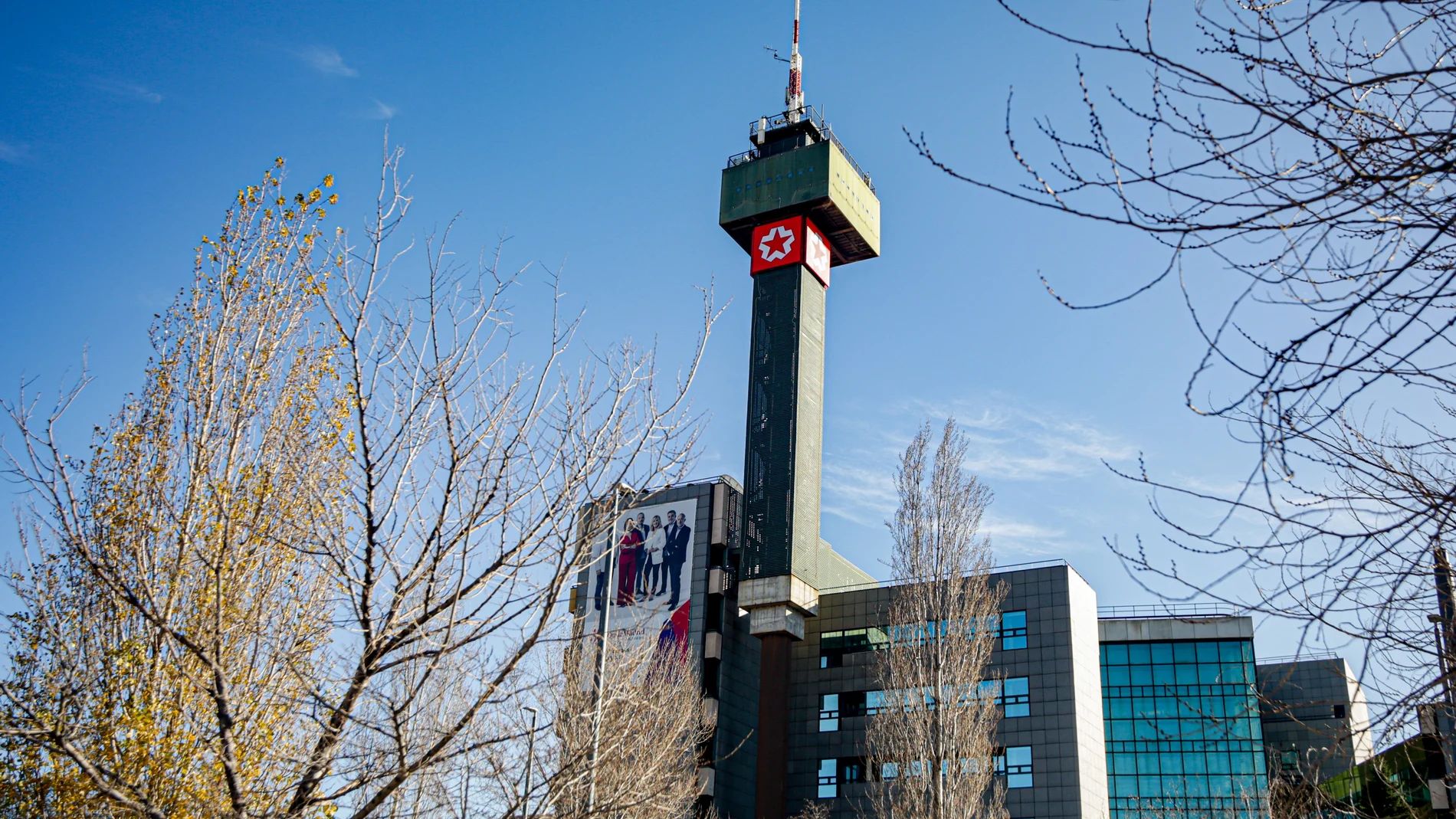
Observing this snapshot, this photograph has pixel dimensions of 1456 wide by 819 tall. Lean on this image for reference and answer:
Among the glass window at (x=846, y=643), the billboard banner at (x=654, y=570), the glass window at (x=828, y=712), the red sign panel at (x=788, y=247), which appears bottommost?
the glass window at (x=828, y=712)

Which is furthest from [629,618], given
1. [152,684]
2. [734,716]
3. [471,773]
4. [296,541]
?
[296,541]

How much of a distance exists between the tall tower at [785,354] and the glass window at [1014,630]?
676 cm

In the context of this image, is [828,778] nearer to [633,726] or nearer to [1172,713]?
[633,726]

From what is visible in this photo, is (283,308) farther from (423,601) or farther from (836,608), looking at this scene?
(836,608)

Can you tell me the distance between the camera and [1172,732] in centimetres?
5112

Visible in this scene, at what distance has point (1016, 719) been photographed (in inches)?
1368

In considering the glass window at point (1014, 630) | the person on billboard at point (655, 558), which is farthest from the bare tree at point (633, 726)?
the glass window at point (1014, 630)

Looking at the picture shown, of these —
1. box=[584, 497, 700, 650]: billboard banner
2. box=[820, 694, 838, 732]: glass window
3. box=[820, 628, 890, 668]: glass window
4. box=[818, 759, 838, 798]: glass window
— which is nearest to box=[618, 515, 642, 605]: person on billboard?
box=[584, 497, 700, 650]: billboard banner

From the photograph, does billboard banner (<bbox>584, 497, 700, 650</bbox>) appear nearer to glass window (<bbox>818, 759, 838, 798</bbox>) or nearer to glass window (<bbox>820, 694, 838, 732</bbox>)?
glass window (<bbox>820, 694, 838, 732</bbox>)

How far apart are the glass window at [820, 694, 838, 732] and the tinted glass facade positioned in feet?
56.6

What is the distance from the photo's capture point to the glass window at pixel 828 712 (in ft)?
124

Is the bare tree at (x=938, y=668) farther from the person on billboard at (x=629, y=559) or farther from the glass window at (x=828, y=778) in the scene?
the person on billboard at (x=629, y=559)

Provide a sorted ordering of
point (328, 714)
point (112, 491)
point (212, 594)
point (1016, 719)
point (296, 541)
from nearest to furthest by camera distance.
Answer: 1. point (328, 714)
2. point (296, 541)
3. point (212, 594)
4. point (112, 491)
5. point (1016, 719)

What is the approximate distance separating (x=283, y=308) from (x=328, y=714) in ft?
13.9
